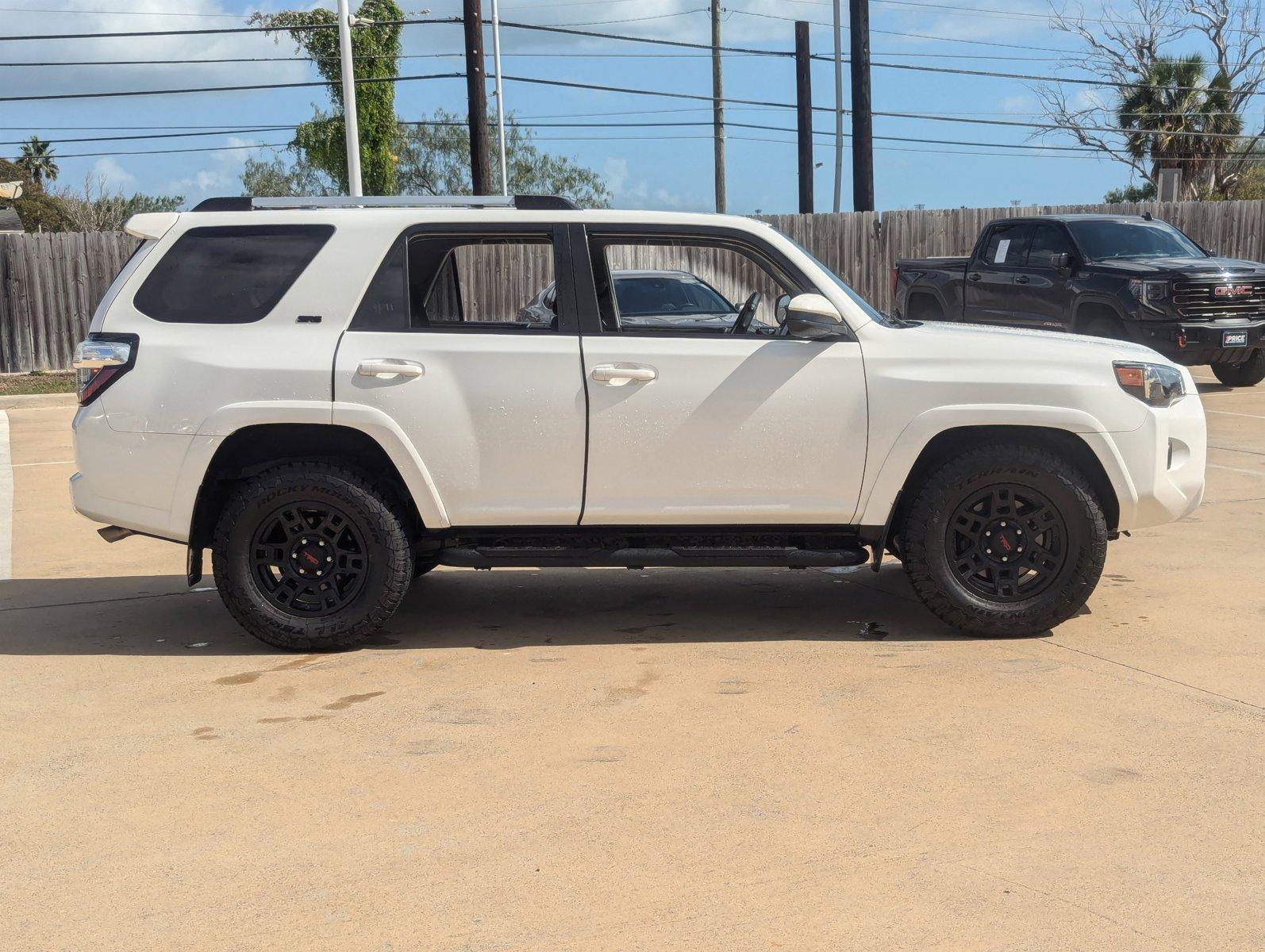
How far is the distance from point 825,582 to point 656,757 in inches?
116

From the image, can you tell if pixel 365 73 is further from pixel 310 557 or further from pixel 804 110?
pixel 310 557

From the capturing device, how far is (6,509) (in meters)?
10.1

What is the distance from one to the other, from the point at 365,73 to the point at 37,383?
1884 centimetres

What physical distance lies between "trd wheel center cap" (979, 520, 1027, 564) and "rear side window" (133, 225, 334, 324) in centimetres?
312

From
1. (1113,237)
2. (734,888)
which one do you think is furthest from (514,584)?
(1113,237)

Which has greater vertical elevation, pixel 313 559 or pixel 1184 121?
pixel 1184 121

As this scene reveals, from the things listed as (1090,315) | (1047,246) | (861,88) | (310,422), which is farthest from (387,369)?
(861,88)

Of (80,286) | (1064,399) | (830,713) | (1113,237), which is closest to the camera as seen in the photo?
(830,713)

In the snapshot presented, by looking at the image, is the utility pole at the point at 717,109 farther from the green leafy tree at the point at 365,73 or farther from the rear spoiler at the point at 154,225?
the rear spoiler at the point at 154,225

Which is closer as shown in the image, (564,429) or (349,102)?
(564,429)

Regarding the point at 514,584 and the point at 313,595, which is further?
the point at 514,584

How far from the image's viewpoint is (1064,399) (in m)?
5.97

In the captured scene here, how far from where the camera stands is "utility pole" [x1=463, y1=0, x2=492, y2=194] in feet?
79.2

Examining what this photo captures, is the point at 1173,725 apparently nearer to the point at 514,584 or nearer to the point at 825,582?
the point at 825,582
